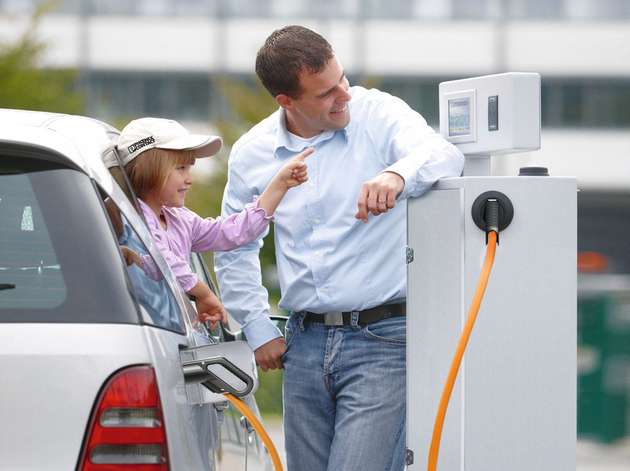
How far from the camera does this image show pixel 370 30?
110 feet

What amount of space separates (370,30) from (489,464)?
30.9 m

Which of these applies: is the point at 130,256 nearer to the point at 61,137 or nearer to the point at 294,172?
the point at 61,137

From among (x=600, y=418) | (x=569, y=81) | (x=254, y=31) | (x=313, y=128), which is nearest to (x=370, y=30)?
(x=254, y=31)

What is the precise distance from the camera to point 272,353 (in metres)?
3.93

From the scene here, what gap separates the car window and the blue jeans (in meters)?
1.01

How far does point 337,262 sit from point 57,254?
1325 millimetres

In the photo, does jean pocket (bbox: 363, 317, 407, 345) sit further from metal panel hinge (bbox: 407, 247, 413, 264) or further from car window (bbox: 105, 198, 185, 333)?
car window (bbox: 105, 198, 185, 333)

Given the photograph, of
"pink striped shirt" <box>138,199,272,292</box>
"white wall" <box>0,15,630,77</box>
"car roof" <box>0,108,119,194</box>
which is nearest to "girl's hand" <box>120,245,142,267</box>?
"car roof" <box>0,108,119,194</box>

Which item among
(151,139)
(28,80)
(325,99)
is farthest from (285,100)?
(28,80)

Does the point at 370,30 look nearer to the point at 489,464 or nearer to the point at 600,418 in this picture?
the point at 600,418

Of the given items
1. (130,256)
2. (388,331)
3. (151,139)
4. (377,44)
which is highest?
(377,44)

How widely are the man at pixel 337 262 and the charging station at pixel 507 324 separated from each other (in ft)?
1.24

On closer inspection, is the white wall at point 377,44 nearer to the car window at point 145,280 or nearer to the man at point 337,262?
the man at point 337,262

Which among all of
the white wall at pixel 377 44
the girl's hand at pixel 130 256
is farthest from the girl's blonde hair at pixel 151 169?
the white wall at pixel 377 44
